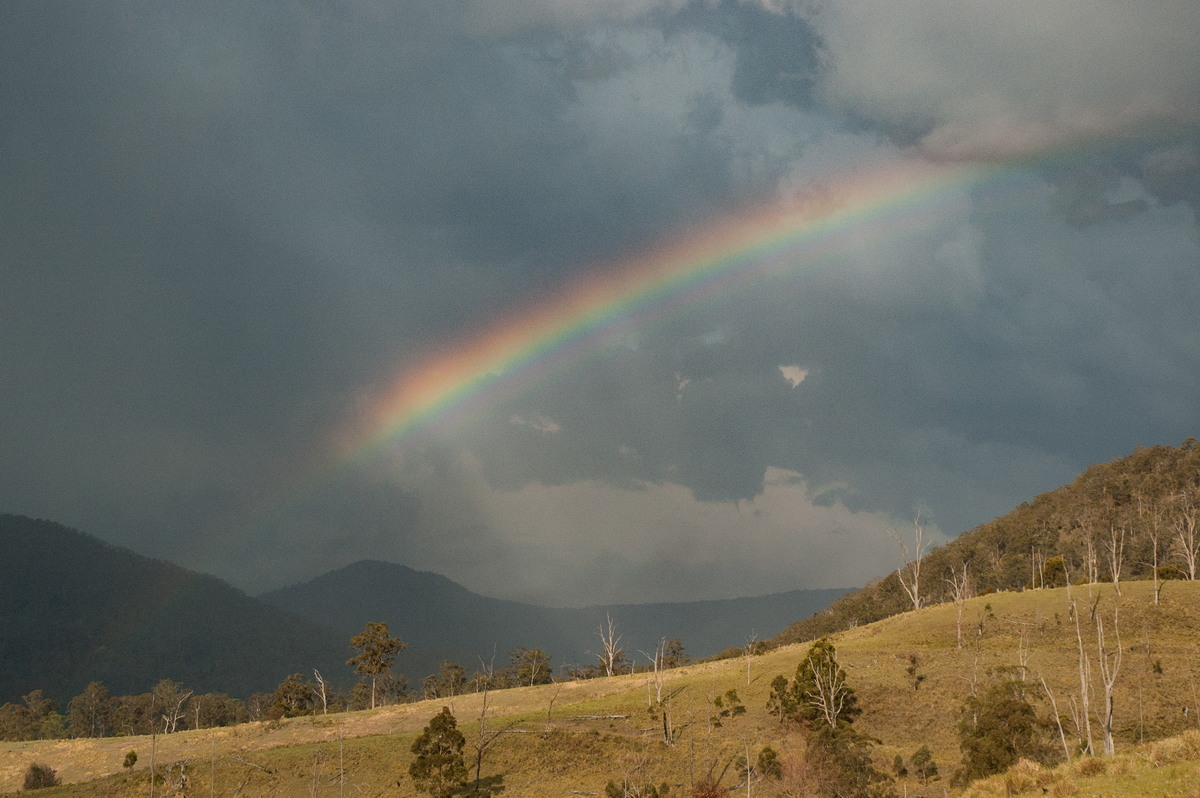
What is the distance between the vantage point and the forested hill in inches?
5143

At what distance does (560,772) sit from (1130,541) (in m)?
122

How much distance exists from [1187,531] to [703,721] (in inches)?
3712

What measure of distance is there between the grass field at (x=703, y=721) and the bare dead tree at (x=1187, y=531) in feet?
61.7

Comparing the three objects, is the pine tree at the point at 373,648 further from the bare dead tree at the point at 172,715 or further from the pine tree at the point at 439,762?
the pine tree at the point at 439,762

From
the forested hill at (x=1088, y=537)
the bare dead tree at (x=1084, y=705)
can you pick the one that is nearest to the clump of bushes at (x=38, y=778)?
the bare dead tree at (x=1084, y=705)

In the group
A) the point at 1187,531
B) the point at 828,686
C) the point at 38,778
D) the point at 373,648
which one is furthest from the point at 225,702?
the point at 1187,531

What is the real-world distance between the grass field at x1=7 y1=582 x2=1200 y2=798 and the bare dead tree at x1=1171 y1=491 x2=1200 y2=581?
61.7 feet

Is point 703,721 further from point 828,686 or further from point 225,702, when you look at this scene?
point 225,702

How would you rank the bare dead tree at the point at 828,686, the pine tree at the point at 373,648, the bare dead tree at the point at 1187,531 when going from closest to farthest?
the bare dead tree at the point at 828,686, the bare dead tree at the point at 1187,531, the pine tree at the point at 373,648

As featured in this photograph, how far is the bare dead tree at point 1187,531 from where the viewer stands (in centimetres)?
11628

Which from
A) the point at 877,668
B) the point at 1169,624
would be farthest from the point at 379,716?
the point at 1169,624

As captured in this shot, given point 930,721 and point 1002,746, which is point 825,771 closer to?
point 1002,746

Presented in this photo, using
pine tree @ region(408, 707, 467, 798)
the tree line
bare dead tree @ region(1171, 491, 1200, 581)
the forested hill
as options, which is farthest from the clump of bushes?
bare dead tree @ region(1171, 491, 1200, 581)

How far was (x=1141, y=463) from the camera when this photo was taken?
17612 centimetres
